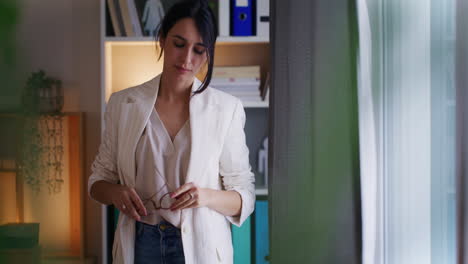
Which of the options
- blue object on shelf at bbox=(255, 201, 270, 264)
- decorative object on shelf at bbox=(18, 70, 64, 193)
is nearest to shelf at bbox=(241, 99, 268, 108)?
blue object on shelf at bbox=(255, 201, 270, 264)

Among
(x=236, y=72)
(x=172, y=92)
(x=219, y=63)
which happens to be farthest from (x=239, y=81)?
(x=172, y=92)

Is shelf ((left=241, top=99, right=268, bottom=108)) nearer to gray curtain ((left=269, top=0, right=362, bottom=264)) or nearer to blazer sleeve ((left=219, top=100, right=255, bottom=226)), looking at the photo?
blazer sleeve ((left=219, top=100, right=255, bottom=226))

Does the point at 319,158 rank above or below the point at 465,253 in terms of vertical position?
above

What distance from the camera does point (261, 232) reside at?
145 centimetres

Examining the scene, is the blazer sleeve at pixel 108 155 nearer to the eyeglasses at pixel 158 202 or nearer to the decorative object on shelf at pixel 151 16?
the eyeglasses at pixel 158 202

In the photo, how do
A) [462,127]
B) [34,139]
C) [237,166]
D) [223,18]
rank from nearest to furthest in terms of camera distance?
1. [34,139]
2. [462,127]
3. [237,166]
4. [223,18]

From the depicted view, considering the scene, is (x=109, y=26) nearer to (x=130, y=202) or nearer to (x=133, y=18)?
(x=133, y=18)

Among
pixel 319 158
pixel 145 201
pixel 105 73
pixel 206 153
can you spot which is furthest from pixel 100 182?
pixel 105 73

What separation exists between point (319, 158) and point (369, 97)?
0.33 ft

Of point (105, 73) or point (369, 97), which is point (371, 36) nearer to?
point (369, 97)

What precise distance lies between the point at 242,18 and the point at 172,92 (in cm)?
72

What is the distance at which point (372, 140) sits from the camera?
519 mm

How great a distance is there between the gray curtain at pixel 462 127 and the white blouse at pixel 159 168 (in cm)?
46

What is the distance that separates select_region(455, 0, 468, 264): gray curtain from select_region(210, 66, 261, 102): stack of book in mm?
1050
